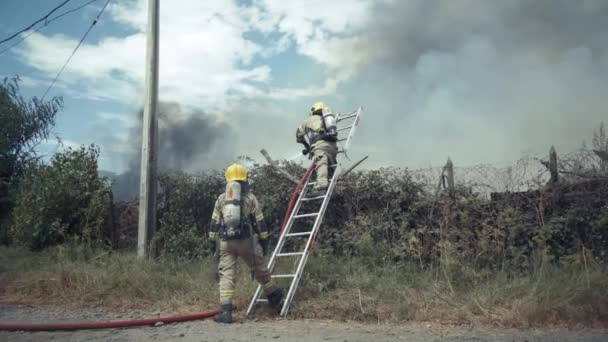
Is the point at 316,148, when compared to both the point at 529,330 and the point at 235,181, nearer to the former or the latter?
the point at 235,181

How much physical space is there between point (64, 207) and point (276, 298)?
6.22m

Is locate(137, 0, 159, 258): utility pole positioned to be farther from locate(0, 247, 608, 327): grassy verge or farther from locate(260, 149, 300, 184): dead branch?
locate(260, 149, 300, 184): dead branch

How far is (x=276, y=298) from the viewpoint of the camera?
686cm

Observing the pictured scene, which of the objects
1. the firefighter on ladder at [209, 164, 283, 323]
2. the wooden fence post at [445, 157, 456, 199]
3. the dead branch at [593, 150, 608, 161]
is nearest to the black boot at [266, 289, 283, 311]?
the firefighter on ladder at [209, 164, 283, 323]

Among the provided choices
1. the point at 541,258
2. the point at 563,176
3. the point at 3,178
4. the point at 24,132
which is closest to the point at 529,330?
the point at 541,258

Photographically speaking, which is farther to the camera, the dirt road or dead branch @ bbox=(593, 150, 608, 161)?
dead branch @ bbox=(593, 150, 608, 161)

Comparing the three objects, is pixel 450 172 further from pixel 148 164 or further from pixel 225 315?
pixel 148 164

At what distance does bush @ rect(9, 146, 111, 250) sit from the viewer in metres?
10.8

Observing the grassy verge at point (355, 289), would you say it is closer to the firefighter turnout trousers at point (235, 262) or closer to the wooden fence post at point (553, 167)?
the firefighter turnout trousers at point (235, 262)

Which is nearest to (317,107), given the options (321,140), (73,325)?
(321,140)

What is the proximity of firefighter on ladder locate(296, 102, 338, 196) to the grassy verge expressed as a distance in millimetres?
1324

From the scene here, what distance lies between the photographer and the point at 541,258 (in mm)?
7379

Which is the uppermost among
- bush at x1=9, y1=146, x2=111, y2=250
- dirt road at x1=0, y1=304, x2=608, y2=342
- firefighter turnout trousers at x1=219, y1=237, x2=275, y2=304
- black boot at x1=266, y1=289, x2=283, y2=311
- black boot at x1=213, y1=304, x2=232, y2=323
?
bush at x1=9, y1=146, x2=111, y2=250

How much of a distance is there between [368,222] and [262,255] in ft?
7.87
